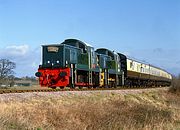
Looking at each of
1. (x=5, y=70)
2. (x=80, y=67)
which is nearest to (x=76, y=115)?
(x=80, y=67)

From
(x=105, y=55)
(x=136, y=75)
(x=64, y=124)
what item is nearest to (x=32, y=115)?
(x=64, y=124)

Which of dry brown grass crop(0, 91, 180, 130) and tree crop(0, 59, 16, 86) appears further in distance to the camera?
tree crop(0, 59, 16, 86)

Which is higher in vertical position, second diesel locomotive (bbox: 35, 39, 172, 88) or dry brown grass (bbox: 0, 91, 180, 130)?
second diesel locomotive (bbox: 35, 39, 172, 88)

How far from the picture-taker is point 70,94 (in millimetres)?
21016

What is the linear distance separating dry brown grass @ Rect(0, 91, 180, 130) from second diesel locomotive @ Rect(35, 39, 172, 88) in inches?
261

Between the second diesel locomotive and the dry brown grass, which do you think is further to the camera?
the second diesel locomotive

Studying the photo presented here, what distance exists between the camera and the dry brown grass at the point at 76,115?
522 inches

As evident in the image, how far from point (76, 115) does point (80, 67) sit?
13.6 metres

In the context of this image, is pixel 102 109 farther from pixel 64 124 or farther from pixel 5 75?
pixel 5 75

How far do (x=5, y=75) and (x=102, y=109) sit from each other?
5620 centimetres

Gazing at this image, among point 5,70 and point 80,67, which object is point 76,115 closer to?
point 80,67

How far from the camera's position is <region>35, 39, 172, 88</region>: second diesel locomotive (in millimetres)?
27969

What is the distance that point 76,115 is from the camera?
53.7ft

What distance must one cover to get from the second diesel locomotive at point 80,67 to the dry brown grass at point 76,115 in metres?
6.63
